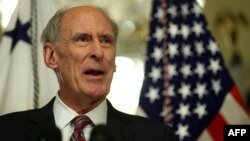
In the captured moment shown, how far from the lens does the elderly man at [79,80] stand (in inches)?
53.9

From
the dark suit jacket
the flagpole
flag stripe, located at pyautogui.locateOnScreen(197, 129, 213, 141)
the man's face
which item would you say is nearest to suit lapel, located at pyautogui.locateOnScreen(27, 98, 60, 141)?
the dark suit jacket

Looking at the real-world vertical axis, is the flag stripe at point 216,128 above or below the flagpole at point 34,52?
below

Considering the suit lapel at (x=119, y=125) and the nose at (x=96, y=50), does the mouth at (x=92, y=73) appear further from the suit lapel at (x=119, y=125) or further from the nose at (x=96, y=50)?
the suit lapel at (x=119, y=125)

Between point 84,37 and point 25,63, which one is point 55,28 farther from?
point 25,63

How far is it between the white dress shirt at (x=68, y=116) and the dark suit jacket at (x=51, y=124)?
19mm

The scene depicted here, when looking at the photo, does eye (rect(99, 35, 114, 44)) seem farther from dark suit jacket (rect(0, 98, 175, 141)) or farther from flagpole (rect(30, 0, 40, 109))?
flagpole (rect(30, 0, 40, 109))

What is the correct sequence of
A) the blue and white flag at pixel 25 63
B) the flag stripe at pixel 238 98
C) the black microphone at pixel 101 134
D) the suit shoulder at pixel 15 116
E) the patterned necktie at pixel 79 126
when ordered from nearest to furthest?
the black microphone at pixel 101 134
the patterned necktie at pixel 79 126
the suit shoulder at pixel 15 116
the blue and white flag at pixel 25 63
the flag stripe at pixel 238 98

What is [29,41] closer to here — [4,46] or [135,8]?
[4,46]

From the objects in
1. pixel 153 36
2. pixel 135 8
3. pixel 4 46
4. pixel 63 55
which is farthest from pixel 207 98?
pixel 4 46

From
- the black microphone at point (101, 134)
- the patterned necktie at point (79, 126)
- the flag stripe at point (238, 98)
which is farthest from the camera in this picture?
the flag stripe at point (238, 98)

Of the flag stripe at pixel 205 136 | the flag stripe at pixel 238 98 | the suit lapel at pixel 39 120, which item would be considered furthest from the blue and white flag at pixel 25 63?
the flag stripe at pixel 238 98

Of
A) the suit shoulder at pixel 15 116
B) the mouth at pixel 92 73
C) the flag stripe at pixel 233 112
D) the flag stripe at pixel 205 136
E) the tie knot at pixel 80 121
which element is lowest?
the flag stripe at pixel 205 136

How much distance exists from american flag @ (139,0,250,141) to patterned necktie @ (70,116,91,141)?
41 centimetres

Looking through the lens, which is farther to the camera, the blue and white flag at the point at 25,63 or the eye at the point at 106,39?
the blue and white flag at the point at 25,63
